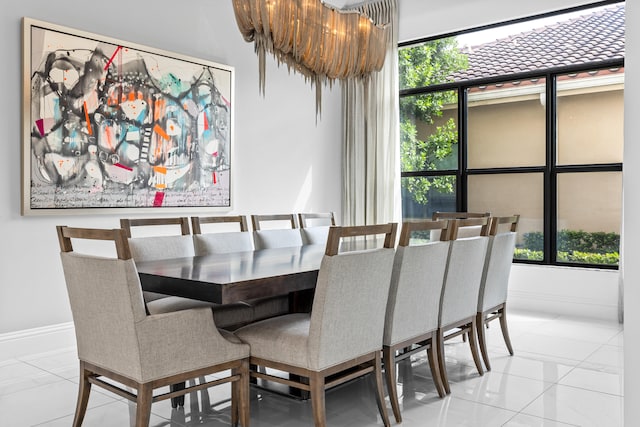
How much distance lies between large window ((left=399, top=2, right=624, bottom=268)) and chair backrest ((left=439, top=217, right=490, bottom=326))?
2348 mm

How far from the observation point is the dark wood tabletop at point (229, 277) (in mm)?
2020

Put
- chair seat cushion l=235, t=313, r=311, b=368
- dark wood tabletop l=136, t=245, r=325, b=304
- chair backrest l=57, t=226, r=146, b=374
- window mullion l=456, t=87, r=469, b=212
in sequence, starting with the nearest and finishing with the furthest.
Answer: chair backrest l=57, t=226, r=146, b=374
dark wood tabletop l=136, t=245, r=325, b=304
chair seat cushion l=235, t=313, r=311, b=368
window mullion l=456, t=87, r=469, b=212

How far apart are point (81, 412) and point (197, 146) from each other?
107 inches

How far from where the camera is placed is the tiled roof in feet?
15.6

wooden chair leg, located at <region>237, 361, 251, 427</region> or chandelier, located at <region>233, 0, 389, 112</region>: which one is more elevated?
chandelier, located at <region>233, 0, 389, 112</region>

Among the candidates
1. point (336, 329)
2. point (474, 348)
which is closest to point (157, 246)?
point (336, 329)

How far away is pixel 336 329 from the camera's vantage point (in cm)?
213

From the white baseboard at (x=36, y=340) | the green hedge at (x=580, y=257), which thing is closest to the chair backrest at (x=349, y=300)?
the white baseboard at (x=36, y=340)

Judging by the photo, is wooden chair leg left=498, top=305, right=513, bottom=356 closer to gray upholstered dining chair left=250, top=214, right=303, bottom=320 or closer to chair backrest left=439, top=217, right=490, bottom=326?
chair backrest left=439, top=217, right=490, bottom=326

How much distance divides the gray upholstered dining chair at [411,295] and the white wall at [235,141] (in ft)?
8.25

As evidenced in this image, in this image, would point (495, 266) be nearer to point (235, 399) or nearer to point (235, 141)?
point (235, 399)

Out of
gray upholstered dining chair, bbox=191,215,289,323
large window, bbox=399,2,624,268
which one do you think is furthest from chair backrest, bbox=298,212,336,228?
large window, bbox=399,2,624,268

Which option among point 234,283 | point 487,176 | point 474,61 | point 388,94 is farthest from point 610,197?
point 234,283

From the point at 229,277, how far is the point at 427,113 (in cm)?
426
